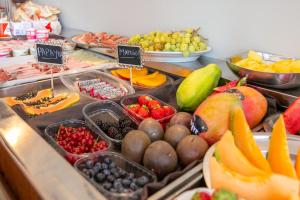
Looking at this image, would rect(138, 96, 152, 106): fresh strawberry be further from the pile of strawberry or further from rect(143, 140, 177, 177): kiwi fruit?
rect(143, 140, 177, 177): kiwi fruit

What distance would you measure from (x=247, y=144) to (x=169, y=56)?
1013 millimetres

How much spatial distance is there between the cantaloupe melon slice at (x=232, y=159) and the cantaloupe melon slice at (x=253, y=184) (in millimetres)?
24

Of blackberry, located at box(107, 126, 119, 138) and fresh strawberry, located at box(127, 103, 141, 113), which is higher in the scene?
fresh strawberry, located at box(127, 103, 141, 113)

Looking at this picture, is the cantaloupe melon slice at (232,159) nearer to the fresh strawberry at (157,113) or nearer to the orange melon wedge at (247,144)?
the orange melon wedge at (247,144)

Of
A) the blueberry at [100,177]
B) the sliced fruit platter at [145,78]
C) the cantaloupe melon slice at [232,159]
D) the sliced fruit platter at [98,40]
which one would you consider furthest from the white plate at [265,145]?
the sliced fruit platter at [98,40]

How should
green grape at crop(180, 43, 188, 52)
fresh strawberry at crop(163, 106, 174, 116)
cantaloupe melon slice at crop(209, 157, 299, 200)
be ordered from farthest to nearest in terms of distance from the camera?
green grape at crop(180, 43, 188, 52), fresh strawberry at crop(163, 106, 174, 116), cantaloupe melon slice at crop(209, 157, 299, 200)

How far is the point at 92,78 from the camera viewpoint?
1597mm

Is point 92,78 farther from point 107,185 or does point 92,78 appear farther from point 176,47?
point 107,185

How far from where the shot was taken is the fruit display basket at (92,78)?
1.39 meters

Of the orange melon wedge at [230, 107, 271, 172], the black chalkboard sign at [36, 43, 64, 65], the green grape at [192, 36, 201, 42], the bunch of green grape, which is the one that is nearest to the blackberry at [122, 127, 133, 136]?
the orange melon wedge at [230, 107, 271, 172]

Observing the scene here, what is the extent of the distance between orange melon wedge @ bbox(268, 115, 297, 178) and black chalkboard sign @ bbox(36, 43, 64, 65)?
96 cm

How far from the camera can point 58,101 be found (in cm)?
124

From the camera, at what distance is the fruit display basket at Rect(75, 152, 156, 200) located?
0.65 meters

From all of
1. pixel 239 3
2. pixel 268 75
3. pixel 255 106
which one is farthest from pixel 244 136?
pixel 239 3
